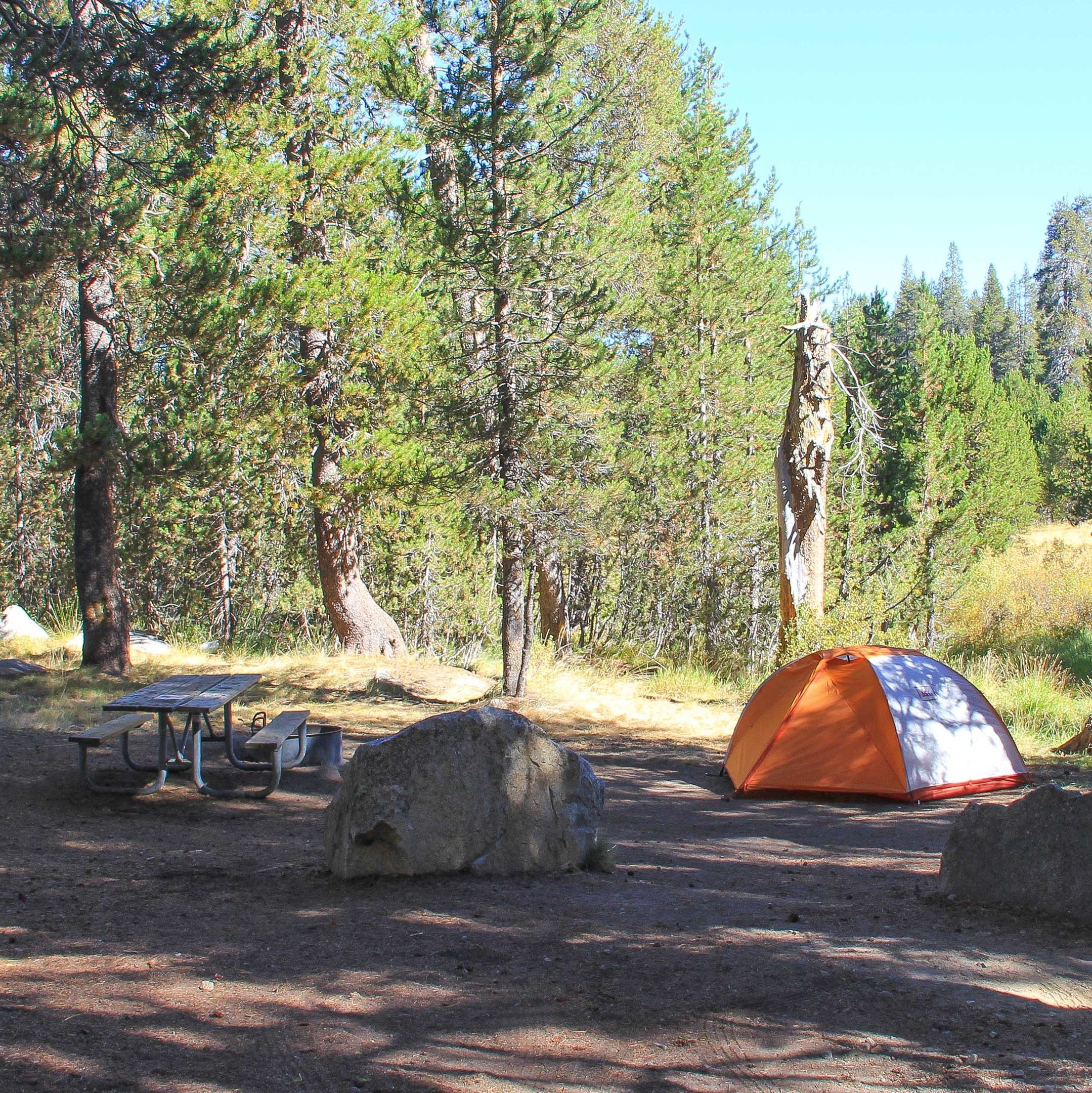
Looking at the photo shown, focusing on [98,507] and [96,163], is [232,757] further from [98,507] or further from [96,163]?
[96,163]

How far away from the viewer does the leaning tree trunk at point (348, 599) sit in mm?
16016

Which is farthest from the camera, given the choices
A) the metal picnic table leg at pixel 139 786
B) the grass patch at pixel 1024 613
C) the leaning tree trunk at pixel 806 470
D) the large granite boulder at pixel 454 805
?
the grass patch at pixel 1024 613

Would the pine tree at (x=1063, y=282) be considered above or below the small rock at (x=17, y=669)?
above

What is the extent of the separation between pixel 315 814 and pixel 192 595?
16.1 metres

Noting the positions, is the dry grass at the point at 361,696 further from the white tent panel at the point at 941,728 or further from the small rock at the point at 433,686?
the white tent panel at the point at 941,728

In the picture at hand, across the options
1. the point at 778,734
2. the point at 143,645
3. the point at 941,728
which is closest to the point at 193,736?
the point at 778,734

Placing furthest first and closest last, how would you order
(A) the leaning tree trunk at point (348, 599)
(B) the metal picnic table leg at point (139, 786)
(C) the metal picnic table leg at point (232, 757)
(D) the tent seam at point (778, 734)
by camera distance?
(A) the leaning tree trunk at point (348, 599)
(D) the tent seam at point (778, 734)
(C) the metal picnic table leg at point (232, 757)
(B) the metal picnic table leg at point (139, 786)

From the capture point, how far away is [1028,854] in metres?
4.72

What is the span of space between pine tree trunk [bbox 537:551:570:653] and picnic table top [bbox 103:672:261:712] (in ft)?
38.4

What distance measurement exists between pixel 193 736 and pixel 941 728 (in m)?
5.72

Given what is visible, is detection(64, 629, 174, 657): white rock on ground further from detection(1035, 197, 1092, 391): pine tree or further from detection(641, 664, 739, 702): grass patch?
detection(1035, 197, 1092, 391): pine tree

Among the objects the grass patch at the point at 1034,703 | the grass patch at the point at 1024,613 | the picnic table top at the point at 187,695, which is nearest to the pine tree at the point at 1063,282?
the grass patch at the point at 1024,613

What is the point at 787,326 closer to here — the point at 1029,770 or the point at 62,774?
the point at 1029,770

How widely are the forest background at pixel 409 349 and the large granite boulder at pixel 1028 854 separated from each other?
7.36 meters
